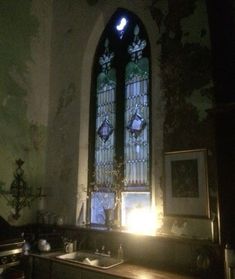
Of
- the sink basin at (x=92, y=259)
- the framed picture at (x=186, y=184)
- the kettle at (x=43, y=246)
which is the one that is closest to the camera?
the framed picture at (x=186, y=184)

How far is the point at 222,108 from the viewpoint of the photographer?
2.23 meters

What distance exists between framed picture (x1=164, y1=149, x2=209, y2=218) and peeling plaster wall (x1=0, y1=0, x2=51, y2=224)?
228 centimetres

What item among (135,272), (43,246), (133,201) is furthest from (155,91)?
(43,246)

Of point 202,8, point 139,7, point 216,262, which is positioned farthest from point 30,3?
point 216,262

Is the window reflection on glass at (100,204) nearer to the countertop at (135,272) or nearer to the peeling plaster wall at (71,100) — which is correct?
the peeling plaster wall at (71,100)

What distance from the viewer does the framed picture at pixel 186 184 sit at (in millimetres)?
2998

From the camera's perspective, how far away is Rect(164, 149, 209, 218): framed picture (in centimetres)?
300

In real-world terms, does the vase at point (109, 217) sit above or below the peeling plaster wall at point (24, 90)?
below

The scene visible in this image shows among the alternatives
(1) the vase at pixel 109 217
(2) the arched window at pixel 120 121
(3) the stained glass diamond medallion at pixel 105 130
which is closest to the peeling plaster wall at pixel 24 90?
(2) the arched window at pixel 120 121

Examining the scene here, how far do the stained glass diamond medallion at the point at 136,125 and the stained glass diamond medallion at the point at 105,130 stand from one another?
0.35 meters

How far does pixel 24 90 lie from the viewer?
4605 millimetres

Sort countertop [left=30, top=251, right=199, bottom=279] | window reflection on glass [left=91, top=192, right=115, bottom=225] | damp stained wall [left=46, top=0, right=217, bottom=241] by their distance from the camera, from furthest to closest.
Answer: window reflection on glass [left=91, top=192, right=115, bottom=225], damp stained wall [left=46, top=0, right=217, bottom=241], countertop [left=30, top=251, right=199, bottom=279]

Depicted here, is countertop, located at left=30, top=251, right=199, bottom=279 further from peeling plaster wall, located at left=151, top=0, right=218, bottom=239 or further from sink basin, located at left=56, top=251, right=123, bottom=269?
peeling plaster wall, located at left=151, top=0, right=218, bottom=239

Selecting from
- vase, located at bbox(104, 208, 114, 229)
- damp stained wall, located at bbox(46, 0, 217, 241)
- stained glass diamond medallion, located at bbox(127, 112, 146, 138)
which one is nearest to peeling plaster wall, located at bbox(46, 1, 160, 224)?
damp stained wall, located at bbox(46, 0, 217, 241)
